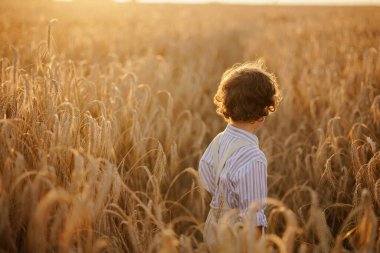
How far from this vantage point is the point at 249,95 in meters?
1.39

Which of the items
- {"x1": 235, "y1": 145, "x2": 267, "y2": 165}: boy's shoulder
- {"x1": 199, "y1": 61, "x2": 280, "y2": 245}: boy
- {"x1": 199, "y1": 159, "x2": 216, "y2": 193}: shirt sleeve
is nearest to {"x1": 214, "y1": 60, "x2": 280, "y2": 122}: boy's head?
{"x1": 199, "y1": 61, "x2": 280, "y2": 245}: boy

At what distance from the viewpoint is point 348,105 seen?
9.43ft

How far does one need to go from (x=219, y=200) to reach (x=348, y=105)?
202 cm

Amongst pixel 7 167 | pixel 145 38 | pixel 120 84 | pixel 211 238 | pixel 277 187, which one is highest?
pixel 145 38

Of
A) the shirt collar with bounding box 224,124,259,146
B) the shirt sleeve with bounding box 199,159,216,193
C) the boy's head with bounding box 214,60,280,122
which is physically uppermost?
the boy's head with bounding box 214,60,280,122

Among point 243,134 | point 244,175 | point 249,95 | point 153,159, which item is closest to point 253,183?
point 244,175

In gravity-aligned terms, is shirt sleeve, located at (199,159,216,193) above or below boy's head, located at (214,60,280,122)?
below

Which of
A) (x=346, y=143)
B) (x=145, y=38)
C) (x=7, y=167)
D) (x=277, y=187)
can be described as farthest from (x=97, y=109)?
(x=145, y=38)

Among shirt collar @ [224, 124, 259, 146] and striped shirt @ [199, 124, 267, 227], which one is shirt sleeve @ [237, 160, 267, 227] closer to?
striped shirt @ [199, 124, 267, 227]

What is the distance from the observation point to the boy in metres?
1.33

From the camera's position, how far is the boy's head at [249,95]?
1390mm

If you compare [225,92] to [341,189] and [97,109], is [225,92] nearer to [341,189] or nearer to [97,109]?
[97,109]

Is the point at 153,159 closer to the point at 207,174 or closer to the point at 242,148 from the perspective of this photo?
the point at 207,174

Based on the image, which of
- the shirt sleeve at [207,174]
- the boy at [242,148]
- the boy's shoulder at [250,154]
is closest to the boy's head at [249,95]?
the boy at [242,148]
